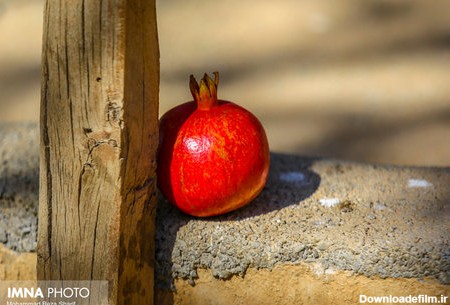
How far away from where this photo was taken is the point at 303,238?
191 centimetres

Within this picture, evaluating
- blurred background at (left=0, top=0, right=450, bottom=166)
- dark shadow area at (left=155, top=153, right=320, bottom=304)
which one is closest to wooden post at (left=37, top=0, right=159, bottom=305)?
dark shadow area at (left=155, top=153, right=320, bottom=304)

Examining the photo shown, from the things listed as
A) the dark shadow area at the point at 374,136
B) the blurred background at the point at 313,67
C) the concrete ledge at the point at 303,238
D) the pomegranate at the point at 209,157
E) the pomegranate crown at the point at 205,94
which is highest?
the blurred background at the point at 313,67

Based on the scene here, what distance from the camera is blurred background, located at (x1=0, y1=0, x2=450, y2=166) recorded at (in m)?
3.90

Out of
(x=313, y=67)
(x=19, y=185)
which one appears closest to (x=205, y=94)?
(x=19, y=185)

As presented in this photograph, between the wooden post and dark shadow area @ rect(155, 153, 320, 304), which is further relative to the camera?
dark shadow area @ rect(155, 153, 320, 304)

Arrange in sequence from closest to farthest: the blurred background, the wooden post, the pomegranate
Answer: the wooden post → the pomegranate → the blurred background

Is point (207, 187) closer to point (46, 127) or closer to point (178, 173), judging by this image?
point (178, 173)

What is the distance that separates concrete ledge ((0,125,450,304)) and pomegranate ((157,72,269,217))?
71mm

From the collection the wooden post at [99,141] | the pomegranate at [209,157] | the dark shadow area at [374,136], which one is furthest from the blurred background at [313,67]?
the wooden post at [99,141]

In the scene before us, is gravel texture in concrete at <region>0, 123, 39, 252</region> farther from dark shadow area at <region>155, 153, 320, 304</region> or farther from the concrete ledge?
dark shadow area at <region>155, 153, 320, 304</region>

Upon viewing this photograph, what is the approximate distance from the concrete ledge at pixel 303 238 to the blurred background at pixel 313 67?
150 cm

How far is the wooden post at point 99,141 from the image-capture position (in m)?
1.76

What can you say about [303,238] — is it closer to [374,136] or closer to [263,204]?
[263,204]

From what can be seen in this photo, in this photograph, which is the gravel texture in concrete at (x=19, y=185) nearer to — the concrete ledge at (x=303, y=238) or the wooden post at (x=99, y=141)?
the concrete ledge at (x=303, y=238)
